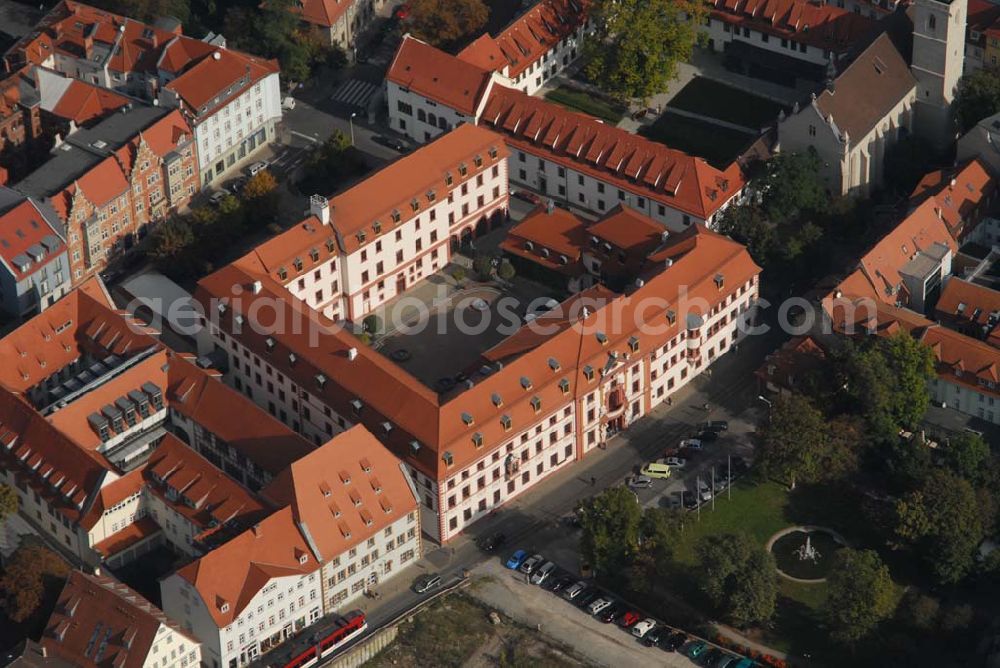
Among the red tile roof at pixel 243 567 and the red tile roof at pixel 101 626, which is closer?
the red tile roof at pixel 101 626

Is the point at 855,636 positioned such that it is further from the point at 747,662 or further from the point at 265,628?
the point at 265,628

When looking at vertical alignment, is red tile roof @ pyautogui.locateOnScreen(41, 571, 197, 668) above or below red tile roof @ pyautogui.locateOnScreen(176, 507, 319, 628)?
below

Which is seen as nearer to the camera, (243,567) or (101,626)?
(101,626)

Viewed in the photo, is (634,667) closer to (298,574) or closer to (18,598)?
(298,574)

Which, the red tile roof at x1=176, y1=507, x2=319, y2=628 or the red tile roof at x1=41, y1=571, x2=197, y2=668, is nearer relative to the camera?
the red tile roof at x1=41, y1=571, x2=197, y2=668

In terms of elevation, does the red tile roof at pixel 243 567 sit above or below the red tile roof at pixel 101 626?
above

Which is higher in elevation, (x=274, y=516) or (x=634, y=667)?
(x=274, y=516)

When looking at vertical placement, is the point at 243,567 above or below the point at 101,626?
above

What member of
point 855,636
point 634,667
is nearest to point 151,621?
point 634,667
